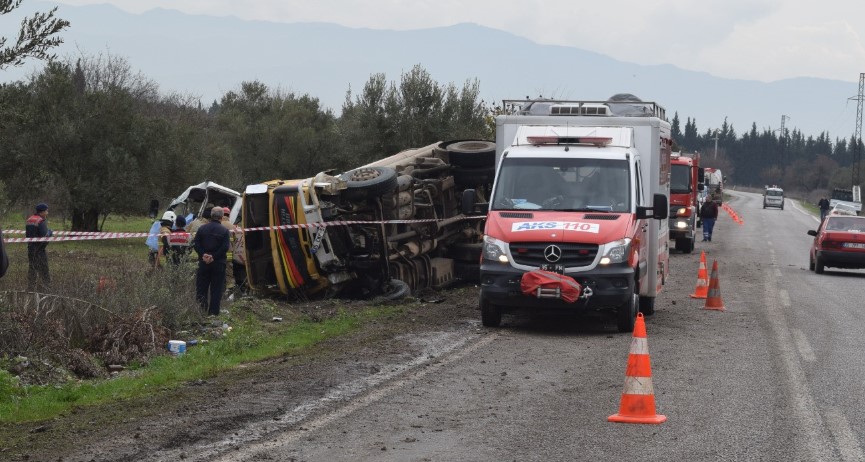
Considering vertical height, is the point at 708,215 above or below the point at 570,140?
below

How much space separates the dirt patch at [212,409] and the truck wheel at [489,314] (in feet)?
1.69

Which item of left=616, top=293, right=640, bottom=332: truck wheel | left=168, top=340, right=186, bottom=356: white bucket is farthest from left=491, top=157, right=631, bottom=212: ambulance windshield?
left=168, top=340, right=186, bottom=356: white bucket

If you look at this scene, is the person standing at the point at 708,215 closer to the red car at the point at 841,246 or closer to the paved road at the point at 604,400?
the red car at the point at 841,246

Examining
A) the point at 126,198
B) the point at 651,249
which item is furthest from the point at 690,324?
the point at 126,198

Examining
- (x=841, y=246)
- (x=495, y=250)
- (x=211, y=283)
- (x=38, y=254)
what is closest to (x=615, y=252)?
(x=495, y=250)

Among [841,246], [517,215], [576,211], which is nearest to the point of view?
[517,215]

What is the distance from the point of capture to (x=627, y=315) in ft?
46.9

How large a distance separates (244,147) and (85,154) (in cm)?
1884

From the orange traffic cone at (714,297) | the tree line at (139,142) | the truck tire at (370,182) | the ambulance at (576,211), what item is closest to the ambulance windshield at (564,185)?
the ambulance at (576,211)

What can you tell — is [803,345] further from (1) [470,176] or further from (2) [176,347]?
(1) [470,176]

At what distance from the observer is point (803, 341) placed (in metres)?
14.3

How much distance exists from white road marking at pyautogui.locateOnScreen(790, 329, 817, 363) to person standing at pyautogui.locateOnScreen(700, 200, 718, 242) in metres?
25.1

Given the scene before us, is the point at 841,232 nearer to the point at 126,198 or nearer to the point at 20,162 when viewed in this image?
the point at 126,198

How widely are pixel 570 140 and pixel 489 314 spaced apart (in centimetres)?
280
